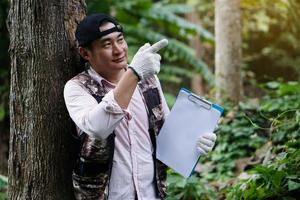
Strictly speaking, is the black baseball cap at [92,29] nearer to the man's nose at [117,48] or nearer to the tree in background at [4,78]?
the man's nose at [117,48]

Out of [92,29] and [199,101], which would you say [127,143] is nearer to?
[199,101]

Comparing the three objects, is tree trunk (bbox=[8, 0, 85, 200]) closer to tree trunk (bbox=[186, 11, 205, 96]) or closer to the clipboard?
the clipboard

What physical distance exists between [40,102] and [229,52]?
4985 mm

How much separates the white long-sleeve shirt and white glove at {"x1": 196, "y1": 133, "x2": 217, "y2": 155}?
293 mm

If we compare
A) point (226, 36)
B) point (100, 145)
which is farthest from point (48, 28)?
point (226, 36)

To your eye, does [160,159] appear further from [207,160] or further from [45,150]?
[207,160]

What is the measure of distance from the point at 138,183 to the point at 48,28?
1123 millimetres

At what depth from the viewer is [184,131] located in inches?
127

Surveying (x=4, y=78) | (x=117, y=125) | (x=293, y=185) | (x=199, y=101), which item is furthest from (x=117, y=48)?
(x=4, y=78)

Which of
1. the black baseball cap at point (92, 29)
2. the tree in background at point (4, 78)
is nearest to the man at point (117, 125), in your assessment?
the black baseball cap at point (92, 29)

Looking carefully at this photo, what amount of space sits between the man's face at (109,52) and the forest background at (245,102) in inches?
53.3

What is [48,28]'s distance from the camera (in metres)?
3.36

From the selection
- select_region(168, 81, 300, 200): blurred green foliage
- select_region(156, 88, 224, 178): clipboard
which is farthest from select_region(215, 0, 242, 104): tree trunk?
select_region(156, 88, 224, 178): clipboard

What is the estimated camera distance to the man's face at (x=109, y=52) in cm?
299
